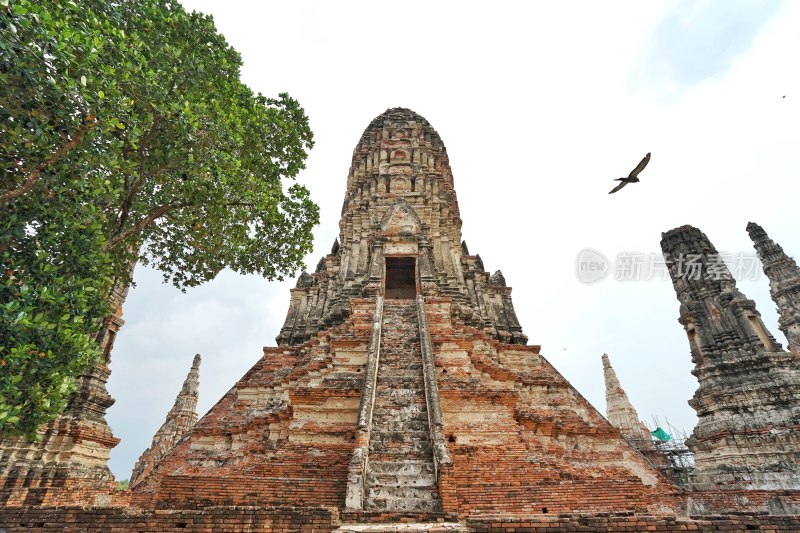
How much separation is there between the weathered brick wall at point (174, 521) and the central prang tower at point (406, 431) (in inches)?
7.5

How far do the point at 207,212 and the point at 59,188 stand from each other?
3.50m

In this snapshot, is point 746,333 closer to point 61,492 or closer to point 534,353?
point 534,353

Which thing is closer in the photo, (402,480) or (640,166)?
(640,166)

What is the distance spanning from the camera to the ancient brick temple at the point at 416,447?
4664mm

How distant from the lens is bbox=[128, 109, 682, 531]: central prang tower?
24.7ft

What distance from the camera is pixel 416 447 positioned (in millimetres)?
7926

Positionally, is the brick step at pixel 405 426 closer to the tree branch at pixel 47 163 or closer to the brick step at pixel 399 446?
the brick step at pixel 399 446

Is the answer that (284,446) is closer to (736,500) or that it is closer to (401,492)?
(401,492)

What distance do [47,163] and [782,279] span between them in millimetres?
34765

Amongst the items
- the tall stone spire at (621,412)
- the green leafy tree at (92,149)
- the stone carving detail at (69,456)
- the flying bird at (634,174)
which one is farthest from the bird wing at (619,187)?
the tall stone spire at (621,412)

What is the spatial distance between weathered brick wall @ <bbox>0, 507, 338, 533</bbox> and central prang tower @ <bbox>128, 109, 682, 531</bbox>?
0.19 m

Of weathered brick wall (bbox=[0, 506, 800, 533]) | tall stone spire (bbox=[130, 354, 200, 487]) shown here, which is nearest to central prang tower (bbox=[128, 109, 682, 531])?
weathered brick wall (bbox=[0, 506, 800, 533])

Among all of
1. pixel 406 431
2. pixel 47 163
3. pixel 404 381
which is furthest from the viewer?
pixel 404 381

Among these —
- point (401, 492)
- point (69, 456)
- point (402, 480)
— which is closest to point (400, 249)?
point (402, 480)
